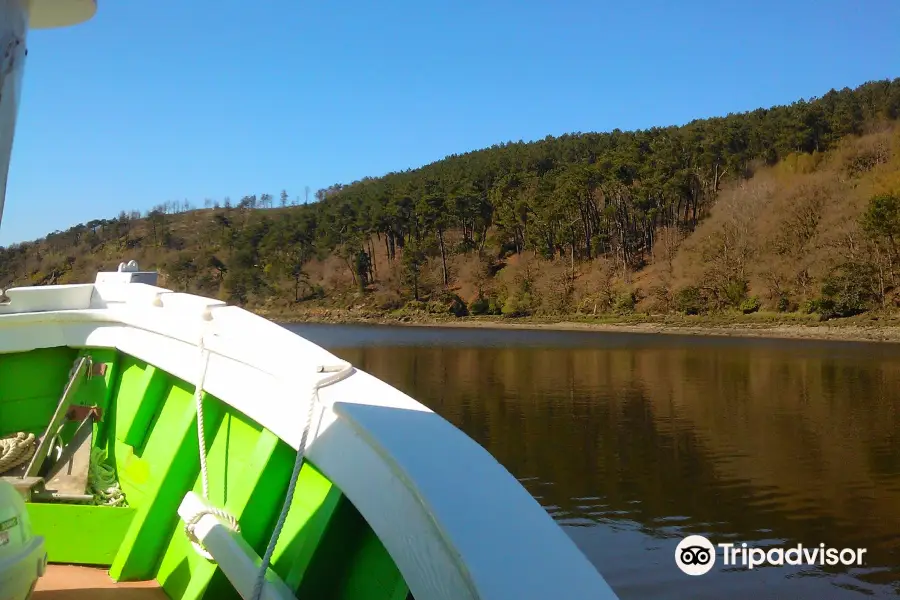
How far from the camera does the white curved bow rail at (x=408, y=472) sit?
Result: 119cm

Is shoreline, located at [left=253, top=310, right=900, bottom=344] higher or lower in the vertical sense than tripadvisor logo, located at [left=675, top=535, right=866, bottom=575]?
lower

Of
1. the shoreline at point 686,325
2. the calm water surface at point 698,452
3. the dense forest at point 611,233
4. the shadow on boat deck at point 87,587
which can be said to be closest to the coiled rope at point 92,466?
the shadow on boat deck at point 87,587

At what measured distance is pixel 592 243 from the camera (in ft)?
183

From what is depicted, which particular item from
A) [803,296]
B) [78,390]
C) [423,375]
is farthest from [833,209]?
[78,390]

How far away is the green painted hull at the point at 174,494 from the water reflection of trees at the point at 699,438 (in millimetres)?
6200

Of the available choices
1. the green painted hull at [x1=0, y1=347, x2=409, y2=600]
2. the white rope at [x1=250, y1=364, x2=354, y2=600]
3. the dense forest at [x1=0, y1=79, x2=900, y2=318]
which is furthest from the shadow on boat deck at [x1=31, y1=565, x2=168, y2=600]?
the dense forest at [x1=0, y1=79, x2=900, y2=318]

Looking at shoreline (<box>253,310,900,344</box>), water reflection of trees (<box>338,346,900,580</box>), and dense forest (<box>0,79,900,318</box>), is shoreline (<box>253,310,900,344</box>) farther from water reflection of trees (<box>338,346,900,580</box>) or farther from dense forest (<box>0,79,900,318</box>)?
water reflection of trees (<box>338,346,900,580</box>)

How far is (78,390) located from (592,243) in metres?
54.2

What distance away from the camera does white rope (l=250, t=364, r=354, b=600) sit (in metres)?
1.54

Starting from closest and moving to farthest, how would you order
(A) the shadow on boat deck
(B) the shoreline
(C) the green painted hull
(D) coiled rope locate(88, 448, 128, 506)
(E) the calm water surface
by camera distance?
(C) the green painted hull
(A) the shadow on boat deck
(D) coiled rope locate(88, 448, 128, 506)
(E) the calm water surface
(B) the shoreline

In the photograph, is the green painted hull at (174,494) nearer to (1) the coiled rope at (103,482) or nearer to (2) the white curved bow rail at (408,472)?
(1) the coiled rope at (103,482)

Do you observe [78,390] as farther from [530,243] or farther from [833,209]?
[530,243]

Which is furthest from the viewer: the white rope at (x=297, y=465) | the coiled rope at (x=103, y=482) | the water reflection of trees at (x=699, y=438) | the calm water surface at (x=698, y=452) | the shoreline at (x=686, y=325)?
the shoreline at (x=686, y=325)

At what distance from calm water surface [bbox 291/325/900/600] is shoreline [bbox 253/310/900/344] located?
8.15 m
